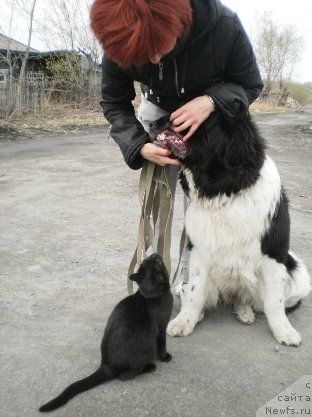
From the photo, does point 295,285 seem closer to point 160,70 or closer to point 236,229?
point 236,229

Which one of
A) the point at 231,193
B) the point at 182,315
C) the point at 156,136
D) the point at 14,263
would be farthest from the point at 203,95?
the point at 14,263

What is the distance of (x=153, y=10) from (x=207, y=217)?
1152 mm

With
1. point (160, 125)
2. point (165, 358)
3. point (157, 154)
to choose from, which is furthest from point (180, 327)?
point (160, 125)

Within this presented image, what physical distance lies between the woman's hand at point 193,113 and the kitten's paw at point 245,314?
4.03 feet

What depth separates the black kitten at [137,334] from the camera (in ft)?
6.92

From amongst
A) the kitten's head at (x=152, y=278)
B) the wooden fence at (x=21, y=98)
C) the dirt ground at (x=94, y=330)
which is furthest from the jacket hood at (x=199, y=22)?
the wooden fence at (x=21, y=98)

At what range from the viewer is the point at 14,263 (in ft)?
11.8

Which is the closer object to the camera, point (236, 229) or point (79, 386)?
point (79, 386)

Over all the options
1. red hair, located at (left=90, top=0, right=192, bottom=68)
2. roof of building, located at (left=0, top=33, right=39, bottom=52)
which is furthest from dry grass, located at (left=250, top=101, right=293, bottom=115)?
red hair, located at (left=90, top=0, right=192, bottom=68)

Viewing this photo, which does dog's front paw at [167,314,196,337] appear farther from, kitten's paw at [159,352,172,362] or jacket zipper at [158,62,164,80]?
jacket zipper at [158,62,164,80]

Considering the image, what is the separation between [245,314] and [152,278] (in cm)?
85

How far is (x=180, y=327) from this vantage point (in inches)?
105

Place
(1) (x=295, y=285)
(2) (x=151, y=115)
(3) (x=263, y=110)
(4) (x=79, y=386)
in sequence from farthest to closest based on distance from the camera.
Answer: (3) (x=263, y=110), (1) (x=295, y=285), (2) (x=151, y=115), (4) (x=79, y=386)

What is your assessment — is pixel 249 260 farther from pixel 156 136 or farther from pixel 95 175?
pixel 95 175
